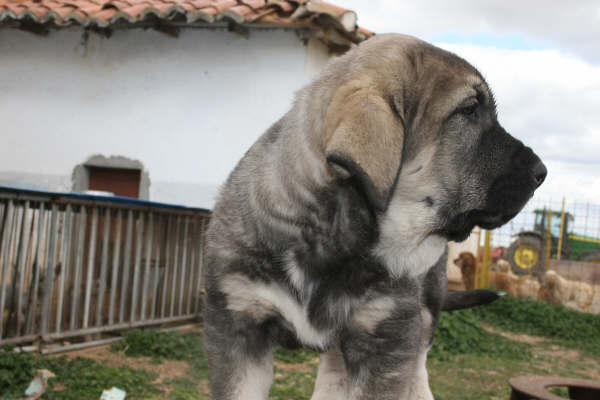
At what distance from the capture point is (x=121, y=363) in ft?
21.2

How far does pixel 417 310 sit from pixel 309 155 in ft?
2.74

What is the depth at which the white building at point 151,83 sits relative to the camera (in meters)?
8.60

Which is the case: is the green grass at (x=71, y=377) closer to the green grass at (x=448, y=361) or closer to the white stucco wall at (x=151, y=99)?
the green grass at (x=448, y=361)

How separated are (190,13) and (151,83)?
1.33 m

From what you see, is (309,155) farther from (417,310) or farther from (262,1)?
(262,1)

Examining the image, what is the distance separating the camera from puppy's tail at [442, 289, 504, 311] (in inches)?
151

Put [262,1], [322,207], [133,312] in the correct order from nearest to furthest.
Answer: [322,207] < [133,312] < [262,1]

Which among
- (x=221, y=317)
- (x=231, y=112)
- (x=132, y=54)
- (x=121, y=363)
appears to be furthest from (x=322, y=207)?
(x=132, y=54)

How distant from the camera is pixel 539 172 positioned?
255 centimetres

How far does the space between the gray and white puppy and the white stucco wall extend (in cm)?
602

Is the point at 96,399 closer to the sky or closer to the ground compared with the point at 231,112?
closer to the ground

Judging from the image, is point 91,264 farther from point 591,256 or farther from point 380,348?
point 591,256

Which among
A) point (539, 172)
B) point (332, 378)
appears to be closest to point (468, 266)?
point (332, 378)

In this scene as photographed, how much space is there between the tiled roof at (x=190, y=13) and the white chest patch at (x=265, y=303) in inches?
237
